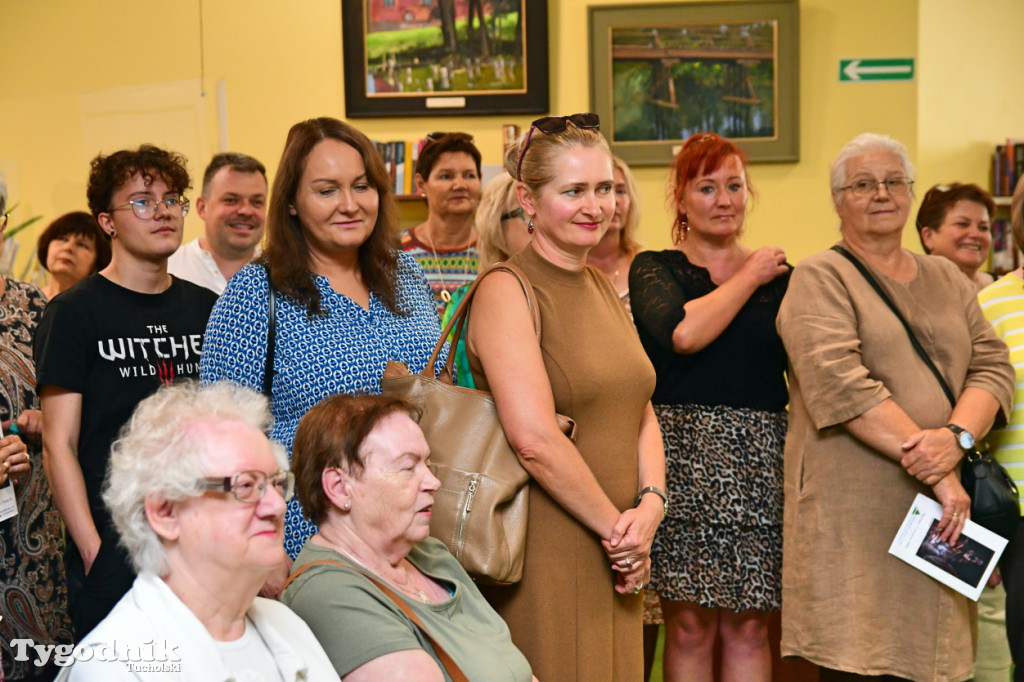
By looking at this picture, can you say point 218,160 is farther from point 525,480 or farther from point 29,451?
point 525,480

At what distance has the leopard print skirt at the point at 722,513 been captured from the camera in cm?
270

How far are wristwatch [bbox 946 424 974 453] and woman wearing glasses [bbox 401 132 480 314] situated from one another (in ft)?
6.09

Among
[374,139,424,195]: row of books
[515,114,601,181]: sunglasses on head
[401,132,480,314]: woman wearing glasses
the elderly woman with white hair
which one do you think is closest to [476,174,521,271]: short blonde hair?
[515,114,601,181]: sunglasses on head

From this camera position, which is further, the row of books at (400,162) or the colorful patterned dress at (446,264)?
the row of books at (400,162)

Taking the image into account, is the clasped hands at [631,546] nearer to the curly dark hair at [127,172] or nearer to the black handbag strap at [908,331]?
the black handbag strap at [908,331]

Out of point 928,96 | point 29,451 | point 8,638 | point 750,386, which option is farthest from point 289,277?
point 928,96

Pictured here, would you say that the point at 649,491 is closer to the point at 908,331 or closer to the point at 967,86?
the point at 908,331

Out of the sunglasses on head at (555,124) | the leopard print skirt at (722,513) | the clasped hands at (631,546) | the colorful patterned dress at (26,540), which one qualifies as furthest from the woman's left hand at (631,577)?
the colorful patterned dress at (26,540)

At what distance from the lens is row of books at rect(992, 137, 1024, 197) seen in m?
5.39

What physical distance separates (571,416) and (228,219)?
208cm

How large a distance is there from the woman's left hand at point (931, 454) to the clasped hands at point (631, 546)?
30.0 inches

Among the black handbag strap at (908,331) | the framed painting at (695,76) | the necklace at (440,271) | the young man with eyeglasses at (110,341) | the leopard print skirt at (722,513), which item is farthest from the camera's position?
the framed painting at (695,76)

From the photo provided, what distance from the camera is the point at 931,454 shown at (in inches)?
97.2

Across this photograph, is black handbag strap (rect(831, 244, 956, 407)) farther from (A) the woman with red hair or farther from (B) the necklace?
(B) the necklace
